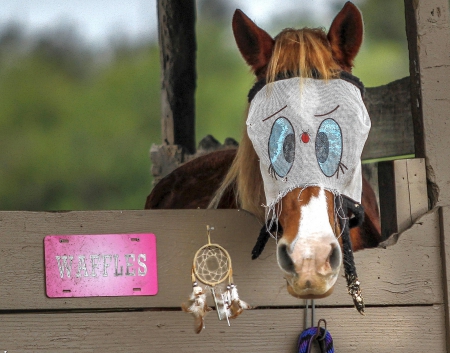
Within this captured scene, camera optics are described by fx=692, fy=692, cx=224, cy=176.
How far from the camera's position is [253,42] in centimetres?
200

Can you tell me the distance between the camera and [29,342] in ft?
6.38

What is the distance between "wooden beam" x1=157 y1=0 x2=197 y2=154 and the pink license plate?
247 centimetres

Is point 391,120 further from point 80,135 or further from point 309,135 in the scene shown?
point 80,135

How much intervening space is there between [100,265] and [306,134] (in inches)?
27.5

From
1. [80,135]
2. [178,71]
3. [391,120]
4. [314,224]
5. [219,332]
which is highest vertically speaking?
[80,135]

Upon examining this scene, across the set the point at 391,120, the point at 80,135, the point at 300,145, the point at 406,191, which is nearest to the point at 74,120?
the point at 80,135

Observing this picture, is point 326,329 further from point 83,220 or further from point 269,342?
point 83,220

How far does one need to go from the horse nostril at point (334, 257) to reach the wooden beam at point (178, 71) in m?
2.86

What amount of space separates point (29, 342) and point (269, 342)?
2.23 ft

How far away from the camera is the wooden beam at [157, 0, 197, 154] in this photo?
4.38 m

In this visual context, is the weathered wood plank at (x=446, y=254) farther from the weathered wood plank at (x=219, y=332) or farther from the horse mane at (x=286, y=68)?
the horse mane at (x=286, y=68)

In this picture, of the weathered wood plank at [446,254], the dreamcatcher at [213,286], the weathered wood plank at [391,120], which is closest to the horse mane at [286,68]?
the dreamcatcher at [213,286]

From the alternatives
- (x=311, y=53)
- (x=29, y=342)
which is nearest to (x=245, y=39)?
(x=311, y=53)

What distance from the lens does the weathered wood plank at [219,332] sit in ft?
6.41
